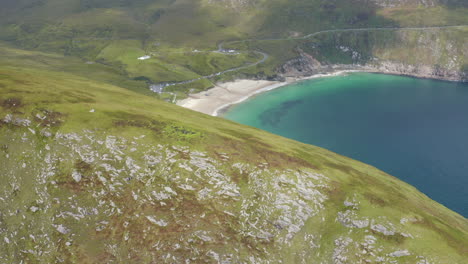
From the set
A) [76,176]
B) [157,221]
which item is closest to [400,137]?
[157,221]

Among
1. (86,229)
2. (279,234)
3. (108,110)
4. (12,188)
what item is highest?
(108,110)

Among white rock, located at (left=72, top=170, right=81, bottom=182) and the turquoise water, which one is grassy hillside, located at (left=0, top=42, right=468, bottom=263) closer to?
white rock, located at (left=72, top=170, right=81, bottom=182)

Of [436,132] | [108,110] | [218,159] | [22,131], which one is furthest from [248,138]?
[436,132]

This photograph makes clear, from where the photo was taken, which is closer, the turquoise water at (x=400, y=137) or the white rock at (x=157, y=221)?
the white rock at (x=157, y=221)

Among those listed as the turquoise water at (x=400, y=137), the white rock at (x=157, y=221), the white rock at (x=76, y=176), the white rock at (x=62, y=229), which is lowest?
the turquoise water at (x=400, y=137)

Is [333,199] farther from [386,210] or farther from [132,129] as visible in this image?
[132,129]

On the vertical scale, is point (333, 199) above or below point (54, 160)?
below

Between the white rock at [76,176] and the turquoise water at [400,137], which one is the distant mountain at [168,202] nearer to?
the white rock at [76,176]

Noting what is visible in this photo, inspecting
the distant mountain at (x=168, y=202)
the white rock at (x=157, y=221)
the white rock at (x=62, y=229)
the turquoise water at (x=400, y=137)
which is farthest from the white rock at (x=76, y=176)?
the turquoise water at (x=400, y=137)
